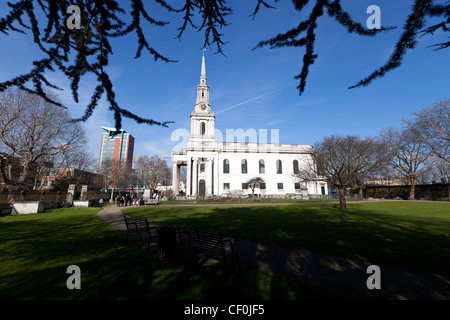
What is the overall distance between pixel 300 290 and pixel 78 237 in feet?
27.3

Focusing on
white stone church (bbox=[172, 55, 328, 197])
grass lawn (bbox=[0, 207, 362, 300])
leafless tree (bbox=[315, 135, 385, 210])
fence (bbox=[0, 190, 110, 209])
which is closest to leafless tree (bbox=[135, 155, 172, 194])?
white stone church (bbox=[172, 55, 328, 197])

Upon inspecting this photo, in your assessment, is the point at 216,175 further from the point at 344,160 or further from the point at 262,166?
the point at 344,160

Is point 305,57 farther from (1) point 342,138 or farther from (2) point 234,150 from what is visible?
(2) point 234,150

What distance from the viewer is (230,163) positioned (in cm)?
4778

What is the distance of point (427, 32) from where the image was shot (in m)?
1.92

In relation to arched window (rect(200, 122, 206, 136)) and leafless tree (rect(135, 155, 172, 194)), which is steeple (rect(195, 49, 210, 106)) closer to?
arched window (rect(200, 122, 206, 136))

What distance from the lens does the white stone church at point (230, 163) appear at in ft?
146

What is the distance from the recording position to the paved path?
3492 millimetres

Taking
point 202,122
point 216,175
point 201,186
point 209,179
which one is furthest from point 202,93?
point 201,186

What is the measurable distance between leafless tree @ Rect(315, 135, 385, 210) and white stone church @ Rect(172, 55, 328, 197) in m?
19.5

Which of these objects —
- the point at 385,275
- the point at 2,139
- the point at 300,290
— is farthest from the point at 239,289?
the point at 2,139

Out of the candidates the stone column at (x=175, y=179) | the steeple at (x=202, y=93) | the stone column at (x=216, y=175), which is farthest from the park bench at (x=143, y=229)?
the steeple at (x=202, y=93)

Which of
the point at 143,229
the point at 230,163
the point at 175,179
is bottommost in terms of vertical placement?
the point at 143,229

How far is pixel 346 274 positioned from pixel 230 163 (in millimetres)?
43575
